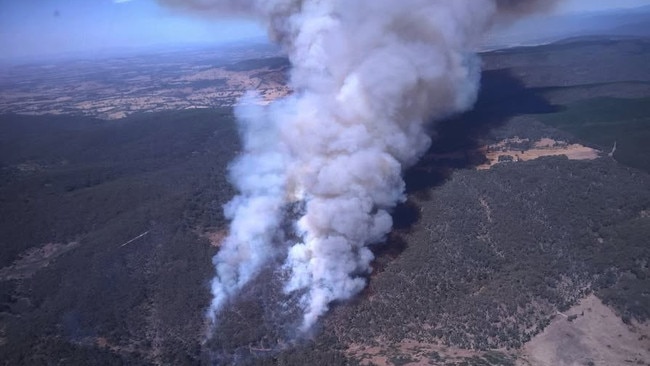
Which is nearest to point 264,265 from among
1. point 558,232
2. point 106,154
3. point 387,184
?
point 387,184

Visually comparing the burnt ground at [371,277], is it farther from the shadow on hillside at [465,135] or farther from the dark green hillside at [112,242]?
the shadow on hillside at [465,135]

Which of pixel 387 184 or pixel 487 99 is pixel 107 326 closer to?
pixel 387 184

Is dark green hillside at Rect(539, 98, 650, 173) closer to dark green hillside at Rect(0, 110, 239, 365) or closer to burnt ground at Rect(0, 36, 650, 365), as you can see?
burnt ground at Rect(0, 36, 650, 365)

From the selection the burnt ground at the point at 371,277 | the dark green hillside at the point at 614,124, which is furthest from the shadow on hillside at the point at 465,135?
the dark green hillside at the point at 614,124

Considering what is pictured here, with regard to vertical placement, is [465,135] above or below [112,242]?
above

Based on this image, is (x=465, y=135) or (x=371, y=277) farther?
(x=465, y=135)

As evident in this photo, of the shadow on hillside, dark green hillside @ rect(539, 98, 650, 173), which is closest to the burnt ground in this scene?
the shadow on hillside

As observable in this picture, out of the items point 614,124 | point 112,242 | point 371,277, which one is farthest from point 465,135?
point 112,242

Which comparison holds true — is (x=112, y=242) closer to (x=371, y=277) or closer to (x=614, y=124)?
(x=371, y=277)
